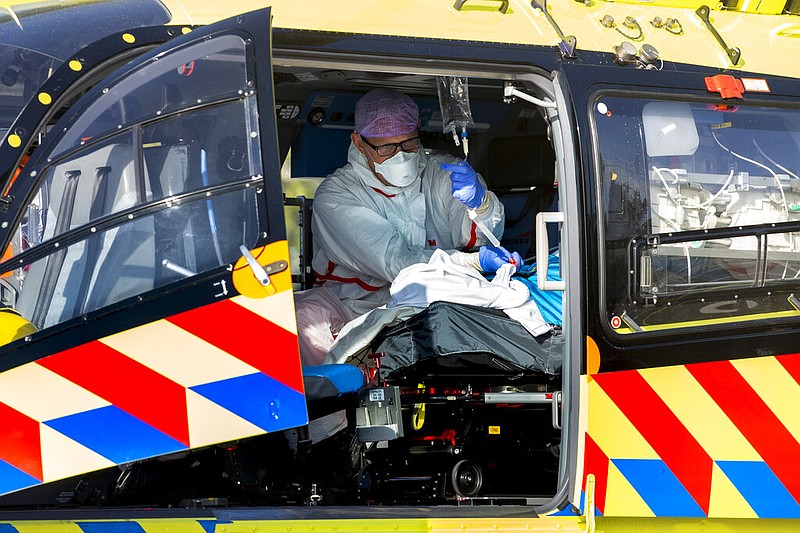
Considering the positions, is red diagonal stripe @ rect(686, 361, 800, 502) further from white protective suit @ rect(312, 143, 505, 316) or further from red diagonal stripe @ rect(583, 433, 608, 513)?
white protective suit @ rect(312, 143, 505, 316)

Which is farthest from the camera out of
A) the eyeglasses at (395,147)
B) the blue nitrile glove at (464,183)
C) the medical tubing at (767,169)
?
the eyeglasses at (395,147)

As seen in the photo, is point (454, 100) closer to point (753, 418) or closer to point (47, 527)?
point (753, 418)

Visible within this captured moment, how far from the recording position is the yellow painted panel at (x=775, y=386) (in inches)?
134

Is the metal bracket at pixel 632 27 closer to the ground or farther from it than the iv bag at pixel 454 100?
farther from it

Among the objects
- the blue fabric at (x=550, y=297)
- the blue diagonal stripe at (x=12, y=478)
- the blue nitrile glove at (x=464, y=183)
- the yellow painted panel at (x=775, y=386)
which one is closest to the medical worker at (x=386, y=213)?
the blue nitrile glove at (x=464, y=183)

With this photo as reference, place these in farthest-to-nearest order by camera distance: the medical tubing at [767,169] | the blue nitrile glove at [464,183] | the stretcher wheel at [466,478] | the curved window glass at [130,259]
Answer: the blue nitrile glove at [464,183] → the stretcher wheel at [466,478] → the medical tubing at [767,169] → the curved window glass at [130,259]

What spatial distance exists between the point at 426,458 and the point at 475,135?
1.88 m

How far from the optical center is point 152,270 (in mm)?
3004

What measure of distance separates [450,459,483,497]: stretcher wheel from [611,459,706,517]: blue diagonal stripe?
3.20 ft

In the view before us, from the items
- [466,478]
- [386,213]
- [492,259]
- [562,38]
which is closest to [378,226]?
[386,213]

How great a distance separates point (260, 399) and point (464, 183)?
5.93 ft

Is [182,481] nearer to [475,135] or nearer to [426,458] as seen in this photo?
[426,458]

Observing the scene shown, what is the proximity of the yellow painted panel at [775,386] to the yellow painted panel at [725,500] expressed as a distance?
0.97 ft

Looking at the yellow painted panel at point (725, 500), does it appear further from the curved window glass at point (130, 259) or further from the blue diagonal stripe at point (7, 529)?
the blue diagonal stripe at point (7, 529)
